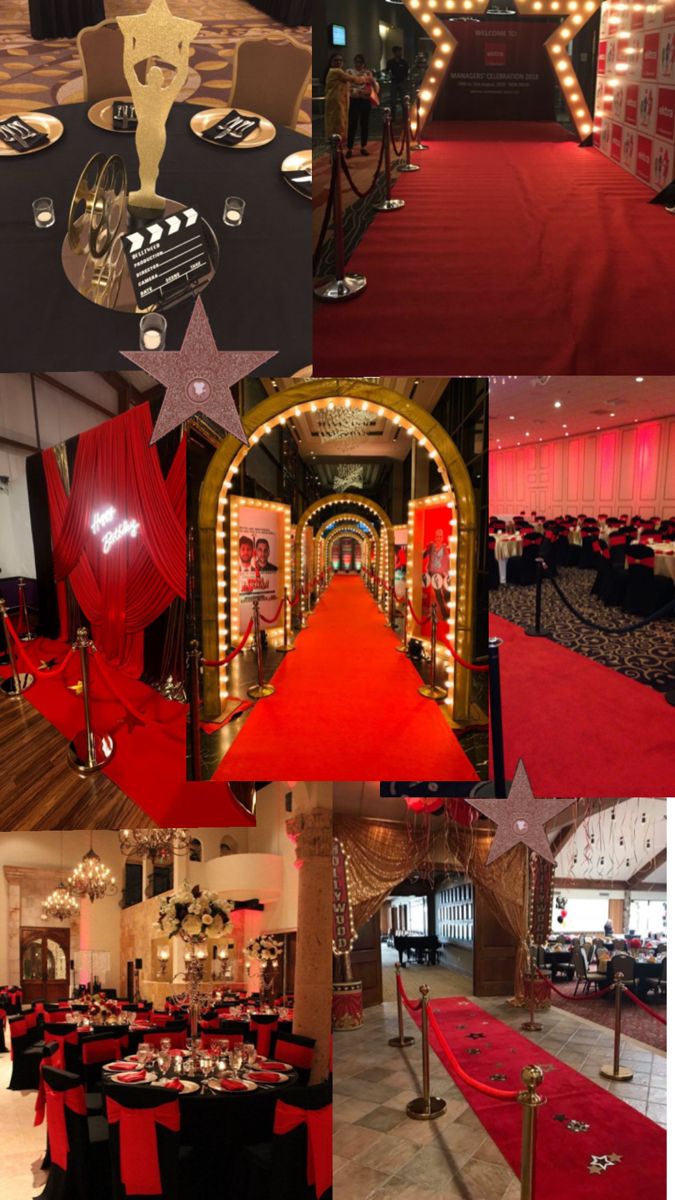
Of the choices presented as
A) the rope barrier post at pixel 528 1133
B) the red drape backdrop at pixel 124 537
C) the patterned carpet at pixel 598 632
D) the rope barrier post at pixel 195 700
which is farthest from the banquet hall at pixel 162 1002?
the patterned carpet at pixel 598 632

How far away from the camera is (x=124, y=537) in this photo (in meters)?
3.33

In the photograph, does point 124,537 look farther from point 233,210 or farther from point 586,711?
point 586,711

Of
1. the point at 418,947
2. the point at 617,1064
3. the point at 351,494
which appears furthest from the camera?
the point at 418,947

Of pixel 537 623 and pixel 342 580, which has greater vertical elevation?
pixel 342 580

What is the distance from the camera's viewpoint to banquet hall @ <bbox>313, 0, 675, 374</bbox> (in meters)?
2.95

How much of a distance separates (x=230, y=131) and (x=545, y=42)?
1.14 metres

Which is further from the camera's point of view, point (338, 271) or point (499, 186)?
point (338, 271)

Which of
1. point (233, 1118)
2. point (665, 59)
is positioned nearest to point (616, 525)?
point (665, 59)

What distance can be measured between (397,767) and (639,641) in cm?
102

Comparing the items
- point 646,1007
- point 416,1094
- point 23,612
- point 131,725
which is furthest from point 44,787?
point 646,1007

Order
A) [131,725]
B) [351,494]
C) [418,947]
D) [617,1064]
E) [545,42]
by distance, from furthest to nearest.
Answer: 1. [418,947]
2. [617,1064]
3. [131,725]
4. [351,494]
5. [545,42]

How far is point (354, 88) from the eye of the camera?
3.09m

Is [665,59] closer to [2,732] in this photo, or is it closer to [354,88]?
[354,88]

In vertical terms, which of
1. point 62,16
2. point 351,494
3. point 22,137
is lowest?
point 351,494
